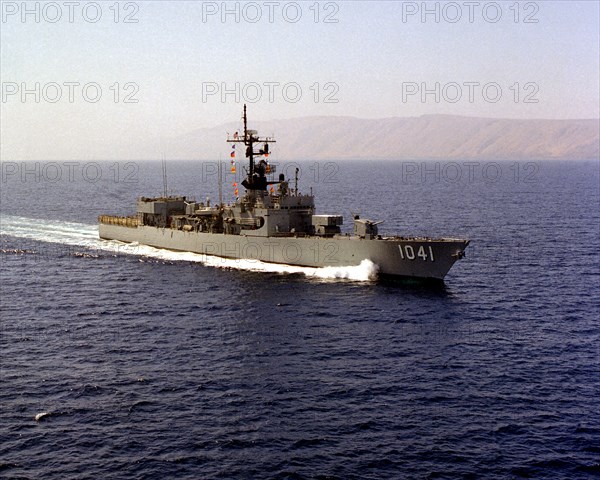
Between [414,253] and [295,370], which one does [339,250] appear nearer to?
[414,253]

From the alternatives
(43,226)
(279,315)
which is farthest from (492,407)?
(43,226)

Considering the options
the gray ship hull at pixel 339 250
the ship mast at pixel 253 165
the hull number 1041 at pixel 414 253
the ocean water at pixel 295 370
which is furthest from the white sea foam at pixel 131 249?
the ship mast at pixel 253 165

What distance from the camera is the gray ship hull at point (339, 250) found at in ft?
183

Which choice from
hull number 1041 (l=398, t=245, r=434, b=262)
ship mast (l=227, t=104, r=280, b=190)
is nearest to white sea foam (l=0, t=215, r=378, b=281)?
hull number 1041 (l=398, t=245, r=434, b=262)

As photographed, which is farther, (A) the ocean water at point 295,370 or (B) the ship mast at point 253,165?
(B) the ship mast at point 253,165

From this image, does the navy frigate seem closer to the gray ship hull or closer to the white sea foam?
the gray ship hull

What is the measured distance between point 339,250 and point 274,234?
7519 millimetres

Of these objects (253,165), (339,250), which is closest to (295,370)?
(339,250)

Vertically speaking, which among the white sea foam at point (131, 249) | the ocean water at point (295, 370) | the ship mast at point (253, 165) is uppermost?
the ship mast at point (253, 165)

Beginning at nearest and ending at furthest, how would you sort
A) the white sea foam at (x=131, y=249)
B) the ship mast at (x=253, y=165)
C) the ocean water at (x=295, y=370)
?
the ocean water at (x=295, y=370)
the white sea foam at (x=131, y=249)
the ship mast at (x=253, y=165)

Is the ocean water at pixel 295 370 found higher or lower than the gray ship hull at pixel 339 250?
lower

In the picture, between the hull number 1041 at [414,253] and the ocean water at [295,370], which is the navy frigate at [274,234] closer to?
the hull number 1041 at [414,253]

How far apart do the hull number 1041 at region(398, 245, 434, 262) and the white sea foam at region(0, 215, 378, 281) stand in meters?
2.86

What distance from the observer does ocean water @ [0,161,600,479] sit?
27.5 m
